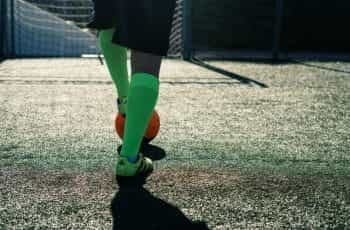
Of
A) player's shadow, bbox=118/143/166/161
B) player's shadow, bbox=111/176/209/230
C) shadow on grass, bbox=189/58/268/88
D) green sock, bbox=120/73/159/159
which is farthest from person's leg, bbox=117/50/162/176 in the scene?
shadow on grass, bbox=189/58/268/88

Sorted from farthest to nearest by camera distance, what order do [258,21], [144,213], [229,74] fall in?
1. [258,21]
2. [229,74]
3. [144,213]

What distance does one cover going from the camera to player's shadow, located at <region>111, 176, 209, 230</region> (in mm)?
1509

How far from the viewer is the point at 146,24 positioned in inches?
75.9

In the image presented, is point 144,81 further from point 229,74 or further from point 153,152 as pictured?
point 229,74

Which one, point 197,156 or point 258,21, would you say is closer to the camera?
point 197,156

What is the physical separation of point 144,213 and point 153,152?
75 centimetres

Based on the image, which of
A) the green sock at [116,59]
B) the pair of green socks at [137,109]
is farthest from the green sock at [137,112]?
the green sock at [116,59]

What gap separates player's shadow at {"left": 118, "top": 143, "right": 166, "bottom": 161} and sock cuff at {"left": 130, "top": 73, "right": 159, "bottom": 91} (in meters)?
0.37

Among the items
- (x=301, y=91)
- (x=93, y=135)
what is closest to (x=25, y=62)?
(x=301, y=91)

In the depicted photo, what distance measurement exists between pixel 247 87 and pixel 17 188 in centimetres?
299

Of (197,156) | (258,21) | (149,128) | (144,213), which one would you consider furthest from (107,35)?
(258,21)

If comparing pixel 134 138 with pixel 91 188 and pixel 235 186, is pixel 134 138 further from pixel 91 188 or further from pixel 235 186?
pixel 235 186

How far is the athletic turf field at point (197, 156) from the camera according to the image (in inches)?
63.8

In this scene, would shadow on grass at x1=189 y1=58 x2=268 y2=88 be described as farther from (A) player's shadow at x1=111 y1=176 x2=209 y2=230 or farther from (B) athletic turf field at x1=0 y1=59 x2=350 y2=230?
(A) player's shadow at x1=111 y1=176 x2=209 y2=230
